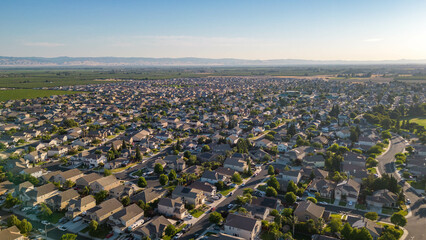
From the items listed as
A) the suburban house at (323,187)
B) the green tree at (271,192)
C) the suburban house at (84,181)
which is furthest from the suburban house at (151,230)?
the suburban house at (323,187)

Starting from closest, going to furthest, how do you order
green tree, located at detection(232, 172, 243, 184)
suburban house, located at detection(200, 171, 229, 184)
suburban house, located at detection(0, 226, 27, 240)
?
suburban house, located at detection(0, 226, 27, 240) → suburban house, located at detection(200, 171, 229, 184) → green tree, located at detection(232, 172, 243, 184)

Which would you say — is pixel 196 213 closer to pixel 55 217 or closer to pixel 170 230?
pixel 170 230

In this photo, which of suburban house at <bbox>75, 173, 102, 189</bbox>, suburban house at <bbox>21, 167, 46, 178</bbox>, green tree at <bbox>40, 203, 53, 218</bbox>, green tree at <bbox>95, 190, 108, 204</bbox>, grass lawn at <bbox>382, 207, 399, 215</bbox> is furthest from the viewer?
suburban house at <bbox>21, 167, 46, 178</bbox>

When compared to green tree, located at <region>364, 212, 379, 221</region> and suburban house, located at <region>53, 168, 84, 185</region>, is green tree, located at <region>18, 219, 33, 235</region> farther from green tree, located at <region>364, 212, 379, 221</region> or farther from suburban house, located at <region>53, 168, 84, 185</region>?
green tree, located at <region>364, 212, 379, 221</region>

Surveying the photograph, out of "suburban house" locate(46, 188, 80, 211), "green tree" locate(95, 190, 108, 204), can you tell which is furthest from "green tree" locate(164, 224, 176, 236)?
"suburban house" locate(46, 188, 80, 211)

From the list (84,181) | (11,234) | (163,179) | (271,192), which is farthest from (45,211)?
(271,192)

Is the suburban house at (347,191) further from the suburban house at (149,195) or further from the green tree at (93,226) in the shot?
the green tree at (93,226)
